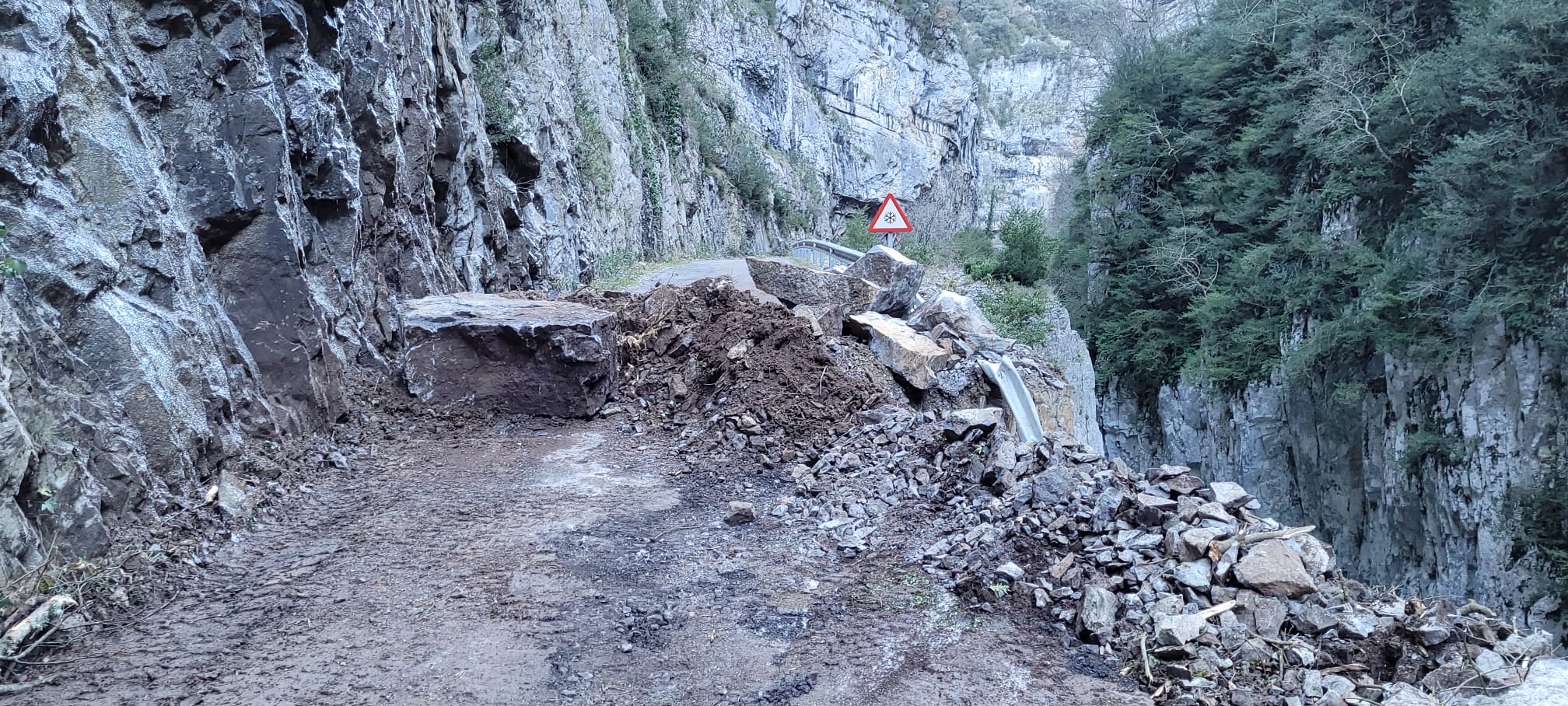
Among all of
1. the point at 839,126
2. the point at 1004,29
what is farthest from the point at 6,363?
the point at 1004,29

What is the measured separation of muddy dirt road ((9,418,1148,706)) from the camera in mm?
3232

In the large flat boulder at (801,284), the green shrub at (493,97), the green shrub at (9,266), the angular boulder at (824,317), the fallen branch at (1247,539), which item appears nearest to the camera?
the green shrub at (9,266)

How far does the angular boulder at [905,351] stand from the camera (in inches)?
285

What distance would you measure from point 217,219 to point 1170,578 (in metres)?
6.15

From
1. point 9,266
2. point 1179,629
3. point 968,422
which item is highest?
point 9,266

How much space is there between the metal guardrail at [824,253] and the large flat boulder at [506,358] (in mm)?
9289

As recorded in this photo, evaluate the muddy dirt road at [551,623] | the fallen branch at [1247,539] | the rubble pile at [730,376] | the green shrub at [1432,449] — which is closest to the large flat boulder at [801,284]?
the rubble pile at [730,376]

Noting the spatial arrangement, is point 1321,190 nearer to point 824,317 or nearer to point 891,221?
point 891,221

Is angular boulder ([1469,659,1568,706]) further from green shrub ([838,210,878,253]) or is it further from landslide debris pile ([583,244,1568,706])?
green shrub ([838,210,878,253])

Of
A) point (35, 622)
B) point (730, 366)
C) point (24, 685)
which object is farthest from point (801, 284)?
point (24, 685)

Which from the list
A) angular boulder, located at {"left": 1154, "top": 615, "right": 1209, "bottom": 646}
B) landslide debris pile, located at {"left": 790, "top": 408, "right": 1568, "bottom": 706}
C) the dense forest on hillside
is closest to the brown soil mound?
landslide debris pile, located at {"left": 790, "top": 408, "right": 1568, "bottom": 706}

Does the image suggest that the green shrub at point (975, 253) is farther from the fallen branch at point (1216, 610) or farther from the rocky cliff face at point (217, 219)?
the fallen branch at point (1216, 610)

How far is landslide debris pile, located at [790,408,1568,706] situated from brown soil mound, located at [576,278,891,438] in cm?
125

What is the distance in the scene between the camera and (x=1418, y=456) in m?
14.1
